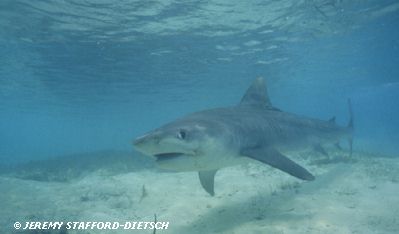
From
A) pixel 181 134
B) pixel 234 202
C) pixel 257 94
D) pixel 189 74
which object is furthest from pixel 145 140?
pixel 189 74

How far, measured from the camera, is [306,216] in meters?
6.99

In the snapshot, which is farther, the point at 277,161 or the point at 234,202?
the point at 234,202

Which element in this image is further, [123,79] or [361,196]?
[123,79]

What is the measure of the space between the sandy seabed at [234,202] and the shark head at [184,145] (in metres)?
2.00

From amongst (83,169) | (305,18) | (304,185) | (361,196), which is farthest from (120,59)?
(361,196)

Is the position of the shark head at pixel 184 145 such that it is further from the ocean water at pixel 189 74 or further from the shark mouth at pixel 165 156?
the ocean water at pixel 189 74

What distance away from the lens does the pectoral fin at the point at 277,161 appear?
229 inches

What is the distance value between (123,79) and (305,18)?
17659 mm

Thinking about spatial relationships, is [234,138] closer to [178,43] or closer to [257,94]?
[257,94]

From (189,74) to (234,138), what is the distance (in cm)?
2558

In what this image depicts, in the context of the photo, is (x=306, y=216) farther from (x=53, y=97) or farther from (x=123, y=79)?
(x=53, y=97)

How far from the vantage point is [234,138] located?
21.2 ft

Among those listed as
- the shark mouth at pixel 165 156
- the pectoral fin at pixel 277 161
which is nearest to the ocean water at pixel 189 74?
the pectoral fin at pixel 277 161

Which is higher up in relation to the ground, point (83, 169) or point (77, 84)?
point (77, 84)
